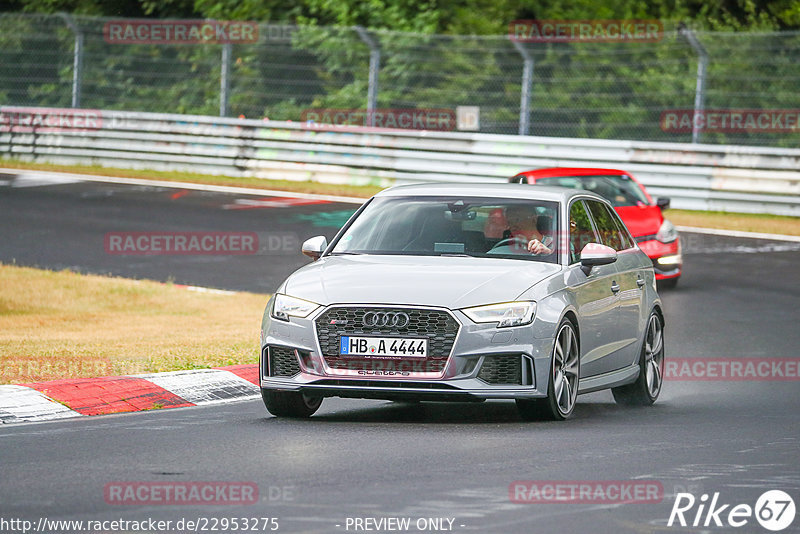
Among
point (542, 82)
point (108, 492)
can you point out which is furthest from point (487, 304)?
point (542, 82)

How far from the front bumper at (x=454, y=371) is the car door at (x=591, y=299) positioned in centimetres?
78

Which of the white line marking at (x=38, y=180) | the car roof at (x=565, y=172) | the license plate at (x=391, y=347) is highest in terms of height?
the car roof at (x=565, y=172)

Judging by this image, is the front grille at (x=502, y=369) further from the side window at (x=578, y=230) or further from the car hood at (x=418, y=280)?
the side window at (x=578, y=230)

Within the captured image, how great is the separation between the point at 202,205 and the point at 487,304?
60.3ft

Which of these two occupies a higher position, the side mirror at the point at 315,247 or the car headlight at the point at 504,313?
the side mirror at the point at 315,247

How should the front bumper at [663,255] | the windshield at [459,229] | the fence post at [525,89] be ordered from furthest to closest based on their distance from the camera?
the fence post at [525,89] < the front bumper at [663,255] < the windshield at [459,229]

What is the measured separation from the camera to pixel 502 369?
31.3 ft

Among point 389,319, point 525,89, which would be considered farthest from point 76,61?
point 389,319

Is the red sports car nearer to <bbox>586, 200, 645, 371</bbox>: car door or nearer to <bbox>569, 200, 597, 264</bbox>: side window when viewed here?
<bbox>586, 200, 645, 371</bbox>: car door

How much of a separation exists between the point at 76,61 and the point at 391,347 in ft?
83.3

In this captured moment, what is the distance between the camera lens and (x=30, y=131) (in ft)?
111

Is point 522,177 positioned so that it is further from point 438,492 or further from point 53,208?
point 438,492

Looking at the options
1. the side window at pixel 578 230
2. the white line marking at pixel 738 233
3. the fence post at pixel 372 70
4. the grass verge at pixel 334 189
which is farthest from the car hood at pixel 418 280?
the fence post at pixel 372 70

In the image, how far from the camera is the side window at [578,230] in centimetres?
1077
